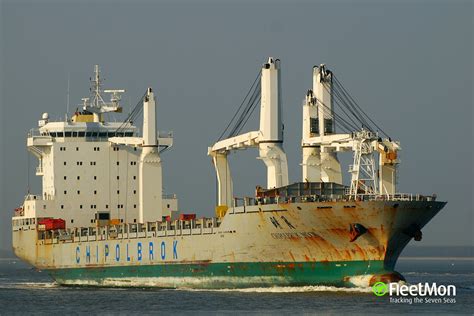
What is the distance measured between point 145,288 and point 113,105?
52.2ft

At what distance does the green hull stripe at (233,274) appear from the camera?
5278 cm

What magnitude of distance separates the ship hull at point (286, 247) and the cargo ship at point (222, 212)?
2.0 inches

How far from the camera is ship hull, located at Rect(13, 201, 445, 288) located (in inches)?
2050

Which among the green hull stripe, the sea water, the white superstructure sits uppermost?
the white superstructure

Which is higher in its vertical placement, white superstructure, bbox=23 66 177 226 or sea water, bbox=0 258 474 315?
white superstructure, bbox=23 66 177 226

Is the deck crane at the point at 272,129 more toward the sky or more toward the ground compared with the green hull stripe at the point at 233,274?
more toward the sky

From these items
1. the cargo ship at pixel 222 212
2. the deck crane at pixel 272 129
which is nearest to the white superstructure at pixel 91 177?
the cargo ship at pixel 222 212

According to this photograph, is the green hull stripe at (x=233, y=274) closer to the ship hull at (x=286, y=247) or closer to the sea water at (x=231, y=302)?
the ship hull at (x=286, y=247)

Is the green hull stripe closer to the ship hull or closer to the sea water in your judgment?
the ship hull

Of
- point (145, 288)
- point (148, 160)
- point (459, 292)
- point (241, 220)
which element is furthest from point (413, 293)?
point (148, 160)

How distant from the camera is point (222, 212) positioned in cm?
5888

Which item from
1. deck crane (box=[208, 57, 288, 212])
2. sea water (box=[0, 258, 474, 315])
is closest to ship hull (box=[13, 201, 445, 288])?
sea water (box=[0, 258, 474, 315])

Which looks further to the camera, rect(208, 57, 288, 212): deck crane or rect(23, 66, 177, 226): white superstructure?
rect(23, 66, 177, 226): white superstructure

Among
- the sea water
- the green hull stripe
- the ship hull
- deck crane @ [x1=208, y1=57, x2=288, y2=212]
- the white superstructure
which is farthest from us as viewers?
the white superstructure
